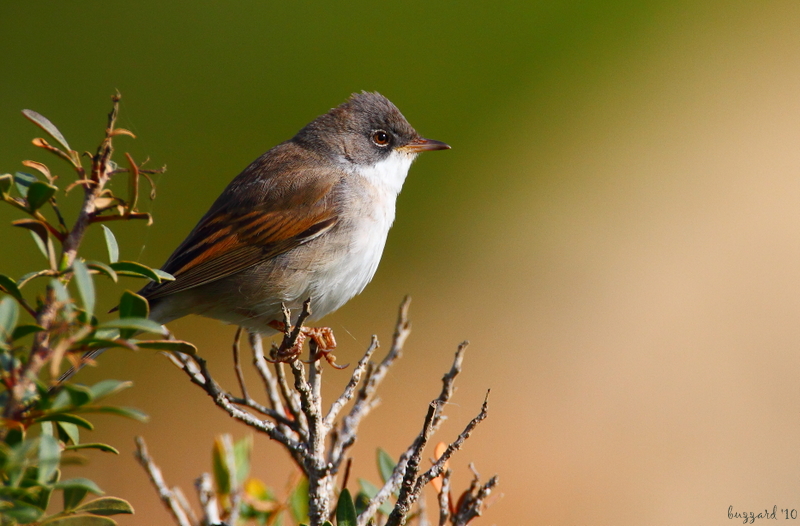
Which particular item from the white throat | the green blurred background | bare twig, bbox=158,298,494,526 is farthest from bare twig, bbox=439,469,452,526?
the green blurred background

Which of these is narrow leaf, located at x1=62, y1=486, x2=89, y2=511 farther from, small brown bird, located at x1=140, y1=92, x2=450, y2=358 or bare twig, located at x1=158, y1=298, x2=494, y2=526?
small brown bird, located at x1=140, y1=92, x2=450, y2=358

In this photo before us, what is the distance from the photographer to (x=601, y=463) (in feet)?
17.2

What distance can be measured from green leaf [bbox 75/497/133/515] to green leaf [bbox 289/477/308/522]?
2.64 feet

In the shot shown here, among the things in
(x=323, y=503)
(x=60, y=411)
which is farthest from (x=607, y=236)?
(x=60, y=411)

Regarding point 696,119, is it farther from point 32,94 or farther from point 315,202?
point 32,94

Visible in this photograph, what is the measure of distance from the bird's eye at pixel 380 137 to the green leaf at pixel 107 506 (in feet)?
8.61

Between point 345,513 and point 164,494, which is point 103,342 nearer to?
point 345,513

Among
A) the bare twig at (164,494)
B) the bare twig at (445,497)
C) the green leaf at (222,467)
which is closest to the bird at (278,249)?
the green leaf at (222,467)

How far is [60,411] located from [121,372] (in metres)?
4.59

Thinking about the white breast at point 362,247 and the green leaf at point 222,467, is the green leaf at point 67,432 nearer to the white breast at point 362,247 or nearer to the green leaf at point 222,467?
the green leaf at point 222,467

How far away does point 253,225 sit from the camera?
119 inches

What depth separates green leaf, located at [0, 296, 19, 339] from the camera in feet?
3.42

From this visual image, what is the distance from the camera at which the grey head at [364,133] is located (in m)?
3.59

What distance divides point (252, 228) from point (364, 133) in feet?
3.02
